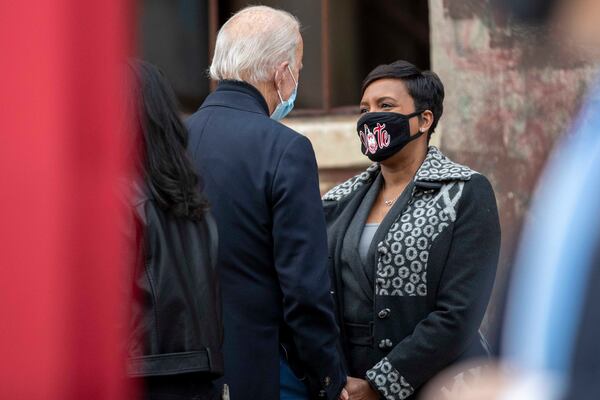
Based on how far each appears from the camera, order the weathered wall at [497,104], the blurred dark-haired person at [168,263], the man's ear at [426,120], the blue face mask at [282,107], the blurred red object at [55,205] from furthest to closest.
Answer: the weathered wall at [497,104], the man's ear at [426,120], the blue face mask at [282,107], the blurred dark-haired person at [168,263], the blurred red object at [55,205]

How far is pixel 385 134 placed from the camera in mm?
4301

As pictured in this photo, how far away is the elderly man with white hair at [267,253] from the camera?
3500 millimetres

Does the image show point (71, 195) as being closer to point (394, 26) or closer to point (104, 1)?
point (104, 1)

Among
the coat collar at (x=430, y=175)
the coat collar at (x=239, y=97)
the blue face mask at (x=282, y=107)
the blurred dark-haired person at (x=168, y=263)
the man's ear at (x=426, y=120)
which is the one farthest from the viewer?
the man's ear at (x=426, y=120)

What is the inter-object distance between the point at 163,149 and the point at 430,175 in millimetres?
1368

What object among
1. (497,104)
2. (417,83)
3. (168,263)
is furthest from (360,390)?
(497,104)

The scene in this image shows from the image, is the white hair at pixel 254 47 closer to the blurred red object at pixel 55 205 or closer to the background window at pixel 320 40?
the blurred red object at pixel 55 205

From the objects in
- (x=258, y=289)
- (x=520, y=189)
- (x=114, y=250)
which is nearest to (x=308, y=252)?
(x=258, y=289)

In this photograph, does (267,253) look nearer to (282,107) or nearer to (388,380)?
(282,107)

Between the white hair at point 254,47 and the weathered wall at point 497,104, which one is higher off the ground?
the white hair at point 254,47

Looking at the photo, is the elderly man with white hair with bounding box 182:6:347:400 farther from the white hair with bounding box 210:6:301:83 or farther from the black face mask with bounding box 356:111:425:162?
the black face mask with bounding box 356:111:425:162

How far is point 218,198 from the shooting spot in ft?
11.6

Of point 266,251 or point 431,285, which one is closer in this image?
point 266,251

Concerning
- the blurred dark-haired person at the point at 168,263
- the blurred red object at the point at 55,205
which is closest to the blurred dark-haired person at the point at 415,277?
the blurred dark-haired person at the point at 168,263
